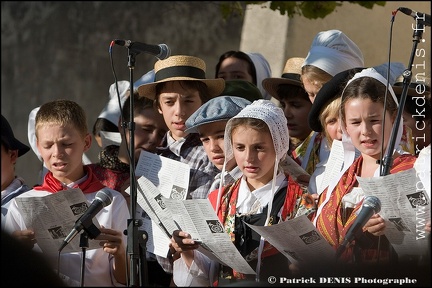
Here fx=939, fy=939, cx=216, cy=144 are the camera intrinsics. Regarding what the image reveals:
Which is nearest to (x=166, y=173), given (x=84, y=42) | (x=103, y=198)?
(x=103, y=198)

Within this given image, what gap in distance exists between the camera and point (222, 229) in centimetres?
362

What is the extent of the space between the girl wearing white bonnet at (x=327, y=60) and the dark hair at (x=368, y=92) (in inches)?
33.4

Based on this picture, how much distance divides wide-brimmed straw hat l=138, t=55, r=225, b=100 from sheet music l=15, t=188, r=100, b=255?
3.99ft

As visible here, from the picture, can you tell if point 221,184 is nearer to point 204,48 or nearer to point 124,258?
point 124,258

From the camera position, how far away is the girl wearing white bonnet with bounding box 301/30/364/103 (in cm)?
477

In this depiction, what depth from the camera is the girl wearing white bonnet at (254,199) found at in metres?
3.82

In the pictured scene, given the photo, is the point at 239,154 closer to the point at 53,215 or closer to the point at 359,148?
the point at 359,148

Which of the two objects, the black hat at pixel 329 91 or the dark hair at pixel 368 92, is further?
the black hat at pixel 329 91

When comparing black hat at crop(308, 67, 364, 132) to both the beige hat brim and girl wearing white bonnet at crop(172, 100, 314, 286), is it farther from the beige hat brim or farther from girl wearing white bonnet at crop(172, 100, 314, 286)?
the beige hat brim

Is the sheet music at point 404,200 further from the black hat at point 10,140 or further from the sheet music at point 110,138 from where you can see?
the sheet music at point 110,138

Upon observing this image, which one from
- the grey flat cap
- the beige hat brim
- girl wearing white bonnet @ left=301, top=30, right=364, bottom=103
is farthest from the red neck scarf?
girl wearing white bonnet @ left=301, top=30, right=364, bottom=103

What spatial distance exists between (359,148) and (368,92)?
0.24 metres

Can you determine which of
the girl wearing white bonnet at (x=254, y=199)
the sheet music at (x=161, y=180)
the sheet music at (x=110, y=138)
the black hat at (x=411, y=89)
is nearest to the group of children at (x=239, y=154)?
the girl wearing white bonnet at (x=254, y=199)

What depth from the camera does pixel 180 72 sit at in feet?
16.2
